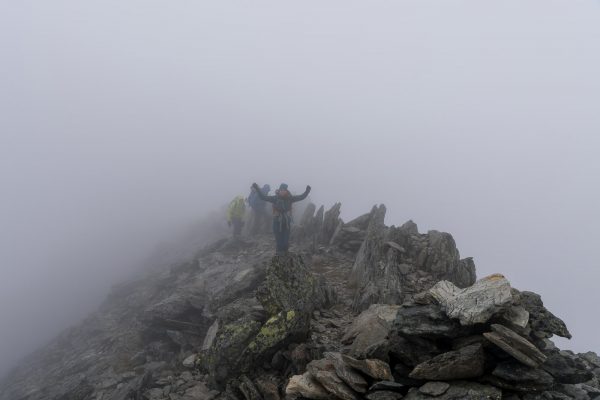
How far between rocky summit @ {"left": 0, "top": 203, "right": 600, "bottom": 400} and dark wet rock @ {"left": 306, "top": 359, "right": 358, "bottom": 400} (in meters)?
0.03

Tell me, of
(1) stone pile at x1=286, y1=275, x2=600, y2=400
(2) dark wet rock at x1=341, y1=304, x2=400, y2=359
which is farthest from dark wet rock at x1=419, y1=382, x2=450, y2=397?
(2) dark wet rock at x1=341, y1=304, x2=400, y2=359

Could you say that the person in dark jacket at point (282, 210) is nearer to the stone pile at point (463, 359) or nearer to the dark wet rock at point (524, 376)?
the stone pile at point (463, 359)

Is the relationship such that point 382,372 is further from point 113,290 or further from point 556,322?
point 113,290

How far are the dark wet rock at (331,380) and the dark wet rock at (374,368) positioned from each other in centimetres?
55

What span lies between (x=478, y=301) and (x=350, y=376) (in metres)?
3.83

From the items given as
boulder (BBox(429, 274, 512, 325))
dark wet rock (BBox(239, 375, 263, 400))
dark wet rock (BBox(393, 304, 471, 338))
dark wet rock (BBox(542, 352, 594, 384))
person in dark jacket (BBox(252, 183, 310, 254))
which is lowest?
dark wet rock (BBox(542, 352, 594, 384))

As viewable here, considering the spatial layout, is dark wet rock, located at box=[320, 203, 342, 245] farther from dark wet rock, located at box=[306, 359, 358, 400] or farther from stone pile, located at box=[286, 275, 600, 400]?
dark wet rock, located at box=[306, 359, 358, 400]

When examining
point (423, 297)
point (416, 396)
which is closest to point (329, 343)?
point (423, 297)

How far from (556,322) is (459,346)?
10.3 ft

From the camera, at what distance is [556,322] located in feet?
32.5

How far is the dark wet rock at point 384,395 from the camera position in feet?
27.9

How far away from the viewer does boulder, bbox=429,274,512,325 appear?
894 cm

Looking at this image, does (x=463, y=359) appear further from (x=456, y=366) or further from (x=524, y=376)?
(x=524, y=376)

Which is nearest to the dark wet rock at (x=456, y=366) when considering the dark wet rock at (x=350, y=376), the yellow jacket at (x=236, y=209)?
the dark wet rock at (x=350, y=376)
